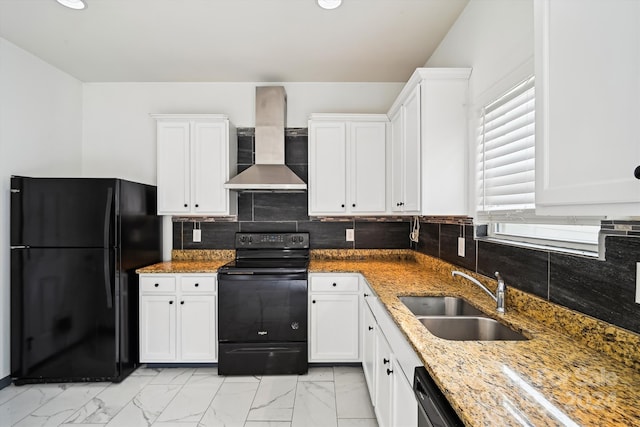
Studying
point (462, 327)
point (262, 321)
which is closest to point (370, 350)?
point (462, 327)

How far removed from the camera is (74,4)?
83.0 inches

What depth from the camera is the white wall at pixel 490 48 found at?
1.55 m

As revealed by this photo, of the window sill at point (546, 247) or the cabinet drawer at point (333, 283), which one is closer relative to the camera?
the window sill at point (546, 247)

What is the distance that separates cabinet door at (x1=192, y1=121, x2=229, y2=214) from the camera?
3.08 meters

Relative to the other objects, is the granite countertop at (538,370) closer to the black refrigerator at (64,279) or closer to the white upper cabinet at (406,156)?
the white upper cabinet at (406,156)

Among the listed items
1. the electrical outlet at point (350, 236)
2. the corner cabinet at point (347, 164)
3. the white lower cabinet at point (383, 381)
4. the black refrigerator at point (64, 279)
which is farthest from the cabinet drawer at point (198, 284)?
the white lower cabinet at point (383, 381)

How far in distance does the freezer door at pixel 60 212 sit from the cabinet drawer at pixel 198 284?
0.67 m

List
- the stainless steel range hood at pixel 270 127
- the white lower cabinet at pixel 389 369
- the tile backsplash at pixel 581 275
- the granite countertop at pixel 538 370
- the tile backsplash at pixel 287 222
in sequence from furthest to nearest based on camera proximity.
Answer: the tile backsplash at pixel 287 222
the stainless steel range hood at pixel 270 127
the white lower cabinet at pixel 389 369
the tile backsplash at pixel 581 275
the granite countertop at pixel 538 370

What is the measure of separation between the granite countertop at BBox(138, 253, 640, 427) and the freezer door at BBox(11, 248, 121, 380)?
2287mm

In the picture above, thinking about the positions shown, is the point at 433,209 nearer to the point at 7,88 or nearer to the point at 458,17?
the point at 458,17

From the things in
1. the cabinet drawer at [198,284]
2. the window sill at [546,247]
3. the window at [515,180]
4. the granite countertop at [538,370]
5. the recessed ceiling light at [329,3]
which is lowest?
the cabinet drawer at [198,284]

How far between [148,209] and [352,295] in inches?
80.4

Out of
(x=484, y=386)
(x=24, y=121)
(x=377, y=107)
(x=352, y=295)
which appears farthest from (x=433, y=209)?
(x=24, y=121)

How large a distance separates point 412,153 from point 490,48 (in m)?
0.75
